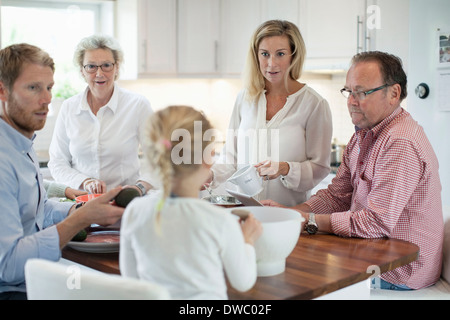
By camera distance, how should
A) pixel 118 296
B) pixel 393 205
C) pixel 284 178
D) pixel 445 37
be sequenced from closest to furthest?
pixel 118 296, pixel 393 205, pixel 284 178, pixel 445 37

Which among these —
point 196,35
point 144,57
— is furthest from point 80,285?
point 196,35

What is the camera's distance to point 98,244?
1609 mm

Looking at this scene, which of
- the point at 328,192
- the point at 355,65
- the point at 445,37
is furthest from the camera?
the point at 445,37

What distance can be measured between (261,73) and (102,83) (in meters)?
0.75

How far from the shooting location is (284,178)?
2.38 meters

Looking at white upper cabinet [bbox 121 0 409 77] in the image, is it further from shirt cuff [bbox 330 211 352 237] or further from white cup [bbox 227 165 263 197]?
shirt cuff [bbox 330 211 352 237]

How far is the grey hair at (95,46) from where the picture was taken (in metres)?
2.69

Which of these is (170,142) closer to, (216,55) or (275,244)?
(275,244)

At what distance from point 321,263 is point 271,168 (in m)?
0.67

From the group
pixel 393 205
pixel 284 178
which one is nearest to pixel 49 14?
pixel 284 178

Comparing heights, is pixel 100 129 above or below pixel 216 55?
below

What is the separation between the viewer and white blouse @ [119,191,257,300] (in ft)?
3.90

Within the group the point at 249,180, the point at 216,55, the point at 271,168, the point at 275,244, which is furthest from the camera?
the point at 216,55
